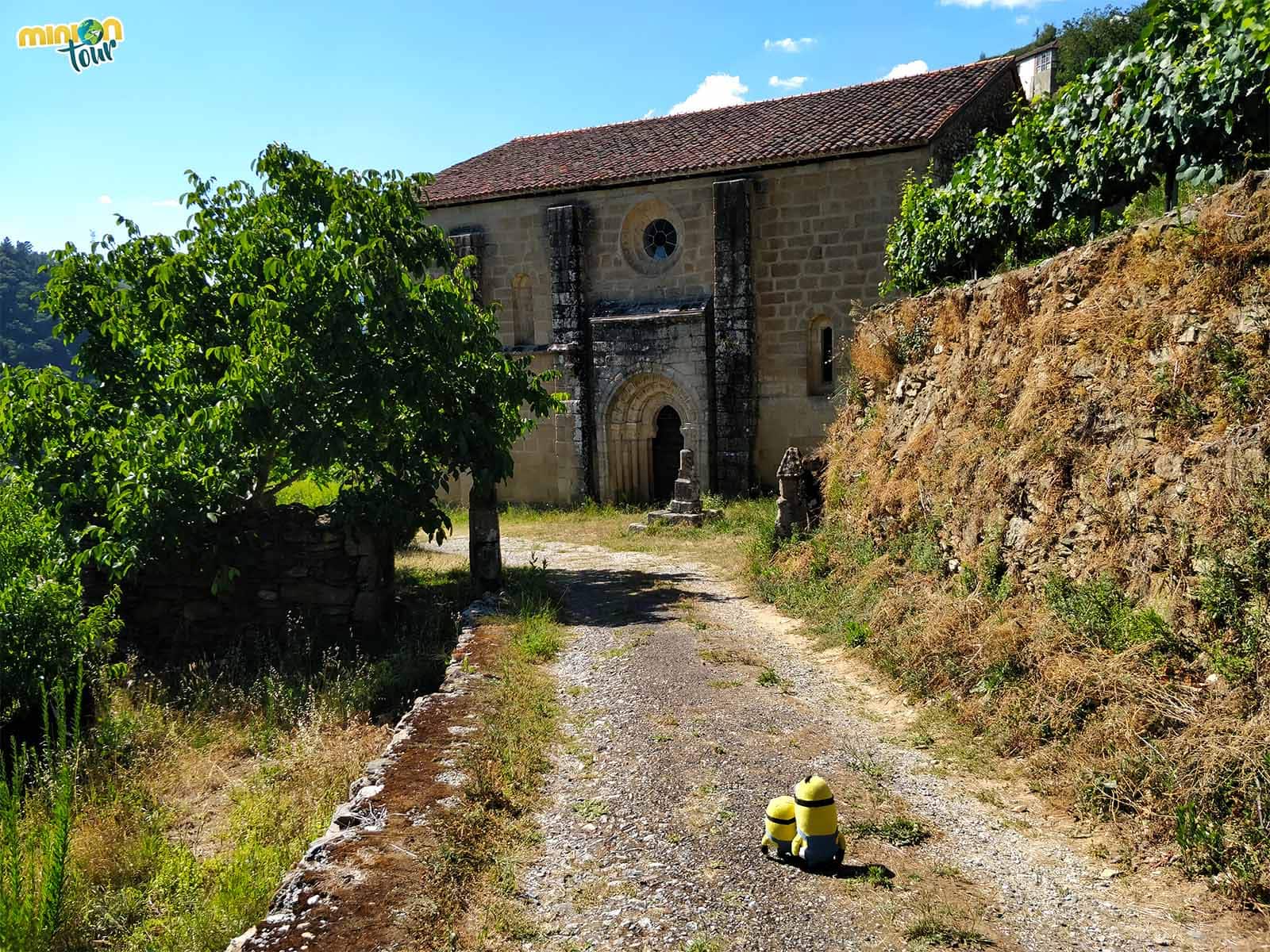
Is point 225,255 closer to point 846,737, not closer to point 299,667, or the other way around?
point 299,667

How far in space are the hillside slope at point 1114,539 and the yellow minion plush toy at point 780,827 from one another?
1.66 metres

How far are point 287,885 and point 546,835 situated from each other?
4.41 ft

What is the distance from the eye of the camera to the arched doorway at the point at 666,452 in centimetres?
2033

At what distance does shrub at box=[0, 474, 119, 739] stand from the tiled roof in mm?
14631

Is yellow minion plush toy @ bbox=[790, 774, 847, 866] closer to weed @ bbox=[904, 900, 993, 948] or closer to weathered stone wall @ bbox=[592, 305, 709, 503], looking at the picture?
weed @ bbox=[904, 900, 993, 948]

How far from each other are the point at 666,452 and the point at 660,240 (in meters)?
5.00

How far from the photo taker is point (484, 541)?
434 inches

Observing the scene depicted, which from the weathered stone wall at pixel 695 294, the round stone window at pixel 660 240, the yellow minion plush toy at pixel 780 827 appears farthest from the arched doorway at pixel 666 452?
the yellow minion plush toy at pixel 780 827

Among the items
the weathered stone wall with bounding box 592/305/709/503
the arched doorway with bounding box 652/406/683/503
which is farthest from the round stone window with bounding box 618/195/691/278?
the arched doorway with bounding box 652/406/683/503

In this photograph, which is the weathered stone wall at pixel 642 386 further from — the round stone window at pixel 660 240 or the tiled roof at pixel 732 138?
the tiled roof at pixel 732 138

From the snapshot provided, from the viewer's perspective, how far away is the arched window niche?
724 inches

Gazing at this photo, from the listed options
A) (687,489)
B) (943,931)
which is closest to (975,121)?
(687,489)

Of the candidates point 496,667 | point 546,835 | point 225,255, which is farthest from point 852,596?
point 225,255

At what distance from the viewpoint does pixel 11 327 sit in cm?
7100
